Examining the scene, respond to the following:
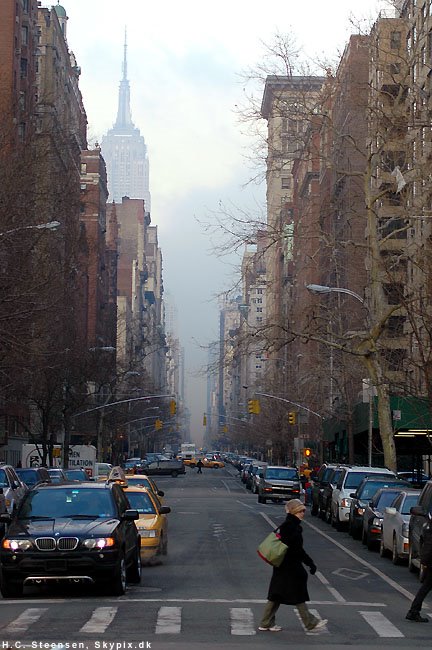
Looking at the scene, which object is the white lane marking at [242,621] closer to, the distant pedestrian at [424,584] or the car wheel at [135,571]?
the distant pedestrian at [424,584]

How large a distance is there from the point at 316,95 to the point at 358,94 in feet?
12.1

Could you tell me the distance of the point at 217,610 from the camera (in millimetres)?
15984

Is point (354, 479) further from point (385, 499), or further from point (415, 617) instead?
point (415, 617)

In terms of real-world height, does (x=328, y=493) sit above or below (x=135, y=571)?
above

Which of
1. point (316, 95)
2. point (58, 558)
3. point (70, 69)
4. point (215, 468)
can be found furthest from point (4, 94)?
point (215, 468)

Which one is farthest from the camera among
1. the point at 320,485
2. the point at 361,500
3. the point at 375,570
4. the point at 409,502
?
the point at 320,485

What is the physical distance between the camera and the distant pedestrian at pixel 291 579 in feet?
44.3

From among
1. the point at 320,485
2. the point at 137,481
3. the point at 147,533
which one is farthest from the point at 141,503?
the point at 320,485

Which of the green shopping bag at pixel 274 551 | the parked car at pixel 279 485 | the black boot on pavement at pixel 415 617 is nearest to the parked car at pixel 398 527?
the black boot on pavement at pixel 415 617

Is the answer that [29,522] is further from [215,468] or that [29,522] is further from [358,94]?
[215,468]

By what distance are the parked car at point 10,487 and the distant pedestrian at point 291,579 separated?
48.2ft

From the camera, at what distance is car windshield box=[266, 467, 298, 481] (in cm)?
5606

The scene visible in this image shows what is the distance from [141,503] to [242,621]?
889 centimetres

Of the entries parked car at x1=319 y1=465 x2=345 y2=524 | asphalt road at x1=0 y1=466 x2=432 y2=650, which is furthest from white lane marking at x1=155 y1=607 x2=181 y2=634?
parked car at x1=319 y1=465 x2=345 y2=524
